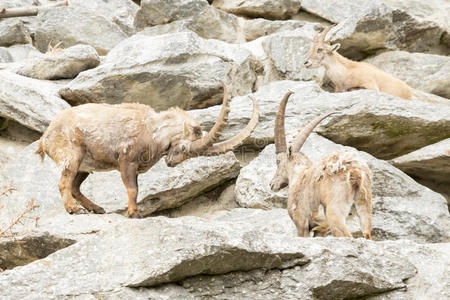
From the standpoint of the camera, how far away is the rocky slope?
560cm

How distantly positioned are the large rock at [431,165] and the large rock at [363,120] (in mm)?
340

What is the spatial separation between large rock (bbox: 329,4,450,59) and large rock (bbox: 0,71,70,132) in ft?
20.2

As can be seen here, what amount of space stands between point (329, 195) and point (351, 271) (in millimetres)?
1422

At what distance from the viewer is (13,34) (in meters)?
14.8

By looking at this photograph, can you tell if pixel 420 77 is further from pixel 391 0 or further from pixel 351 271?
pixel 351 271

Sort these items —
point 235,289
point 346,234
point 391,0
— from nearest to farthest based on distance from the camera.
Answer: point 235,289, point 346,234, point 391,0

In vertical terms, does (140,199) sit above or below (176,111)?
below

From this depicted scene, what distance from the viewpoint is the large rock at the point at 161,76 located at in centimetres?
1138

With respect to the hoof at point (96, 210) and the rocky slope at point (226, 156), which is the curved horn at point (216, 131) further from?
the hoof at point (96, 210)

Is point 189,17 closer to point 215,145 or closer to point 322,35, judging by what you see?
point 322,35

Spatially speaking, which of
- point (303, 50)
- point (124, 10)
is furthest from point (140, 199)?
point (124, 10)

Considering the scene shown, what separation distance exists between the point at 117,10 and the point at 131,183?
9.79 meters

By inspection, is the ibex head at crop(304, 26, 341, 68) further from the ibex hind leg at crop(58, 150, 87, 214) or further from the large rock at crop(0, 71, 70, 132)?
the ibex hind leg at crop(58, 150, 87, 214)

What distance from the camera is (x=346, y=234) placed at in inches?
268
